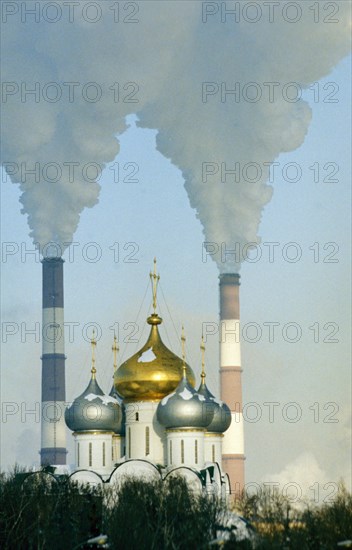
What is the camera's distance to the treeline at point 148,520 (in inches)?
1233

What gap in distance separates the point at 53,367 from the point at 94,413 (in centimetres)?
1582

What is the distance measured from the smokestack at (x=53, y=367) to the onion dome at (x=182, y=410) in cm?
1708

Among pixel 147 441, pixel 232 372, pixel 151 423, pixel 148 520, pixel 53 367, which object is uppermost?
pixel 53 367

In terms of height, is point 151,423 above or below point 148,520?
above

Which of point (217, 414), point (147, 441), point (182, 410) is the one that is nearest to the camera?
point (182, 410)

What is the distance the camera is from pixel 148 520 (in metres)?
33.6

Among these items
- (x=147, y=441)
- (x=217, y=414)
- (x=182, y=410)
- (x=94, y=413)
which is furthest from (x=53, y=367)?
(x=182, y=410)

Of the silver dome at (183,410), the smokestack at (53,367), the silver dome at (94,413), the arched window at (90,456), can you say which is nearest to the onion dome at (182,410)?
the silver dome at (183,410)

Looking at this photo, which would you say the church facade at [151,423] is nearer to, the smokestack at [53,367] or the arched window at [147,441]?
the arched window at [147,441]

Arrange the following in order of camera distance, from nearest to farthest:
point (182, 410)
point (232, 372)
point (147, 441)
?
point (182, 410) → point (147, 441) → point (232, 372)

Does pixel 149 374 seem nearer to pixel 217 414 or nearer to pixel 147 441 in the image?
pixel 147 441

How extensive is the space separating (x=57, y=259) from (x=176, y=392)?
18.3 m

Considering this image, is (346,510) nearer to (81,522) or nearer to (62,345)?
(81,522)

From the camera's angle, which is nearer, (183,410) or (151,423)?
(183,410)
